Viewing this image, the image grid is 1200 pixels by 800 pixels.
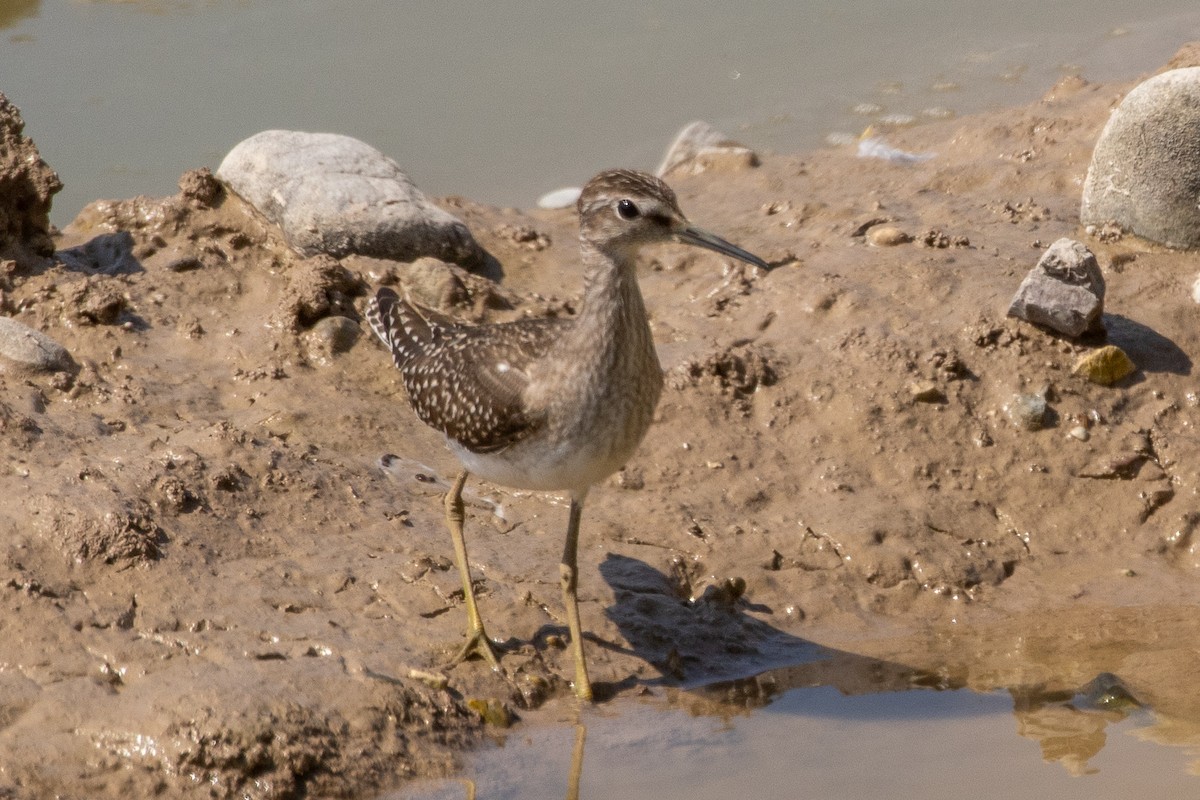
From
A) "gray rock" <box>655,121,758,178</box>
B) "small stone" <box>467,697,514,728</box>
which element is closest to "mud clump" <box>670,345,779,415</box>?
"small stone" <box>467,697,514,728</box>

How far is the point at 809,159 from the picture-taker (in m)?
11.3

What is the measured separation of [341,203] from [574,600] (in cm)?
368

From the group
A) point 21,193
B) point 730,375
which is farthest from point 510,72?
point 730,375

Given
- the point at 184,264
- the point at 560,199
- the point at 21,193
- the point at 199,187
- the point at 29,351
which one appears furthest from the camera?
the point at 560,199

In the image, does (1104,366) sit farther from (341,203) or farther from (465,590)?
(341,203)

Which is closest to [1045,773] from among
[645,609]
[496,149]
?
[645,609]

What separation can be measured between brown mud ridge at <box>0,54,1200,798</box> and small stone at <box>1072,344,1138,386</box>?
0.26 feet

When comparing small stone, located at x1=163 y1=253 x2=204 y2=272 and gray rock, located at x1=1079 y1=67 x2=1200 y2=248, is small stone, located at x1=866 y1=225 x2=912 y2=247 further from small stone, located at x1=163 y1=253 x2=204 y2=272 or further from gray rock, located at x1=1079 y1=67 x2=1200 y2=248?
small stone, located at x1=163 y1=253 x2=204 y2=272

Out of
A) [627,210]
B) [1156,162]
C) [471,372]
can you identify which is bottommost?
[471,372]

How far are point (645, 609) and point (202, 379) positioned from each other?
2.91 m

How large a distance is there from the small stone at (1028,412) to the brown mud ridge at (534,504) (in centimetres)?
5

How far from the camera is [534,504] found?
7.44 m

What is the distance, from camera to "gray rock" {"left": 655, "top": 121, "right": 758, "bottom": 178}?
11219 mm

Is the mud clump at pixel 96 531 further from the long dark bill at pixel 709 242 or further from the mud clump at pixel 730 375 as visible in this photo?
the mud clump at pixel 730 375
